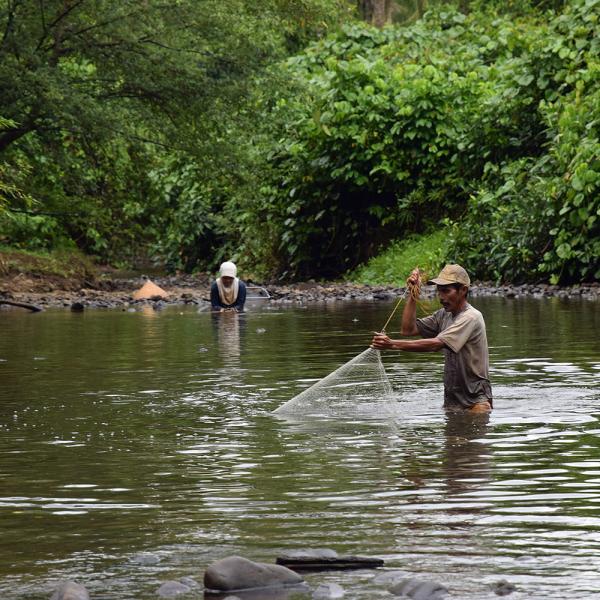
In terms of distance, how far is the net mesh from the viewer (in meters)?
12.1

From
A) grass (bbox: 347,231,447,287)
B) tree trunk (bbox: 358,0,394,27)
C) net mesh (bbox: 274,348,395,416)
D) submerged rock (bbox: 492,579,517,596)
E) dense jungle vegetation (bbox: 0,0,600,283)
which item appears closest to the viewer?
submerged rock (bbox: 492,579,517,596)

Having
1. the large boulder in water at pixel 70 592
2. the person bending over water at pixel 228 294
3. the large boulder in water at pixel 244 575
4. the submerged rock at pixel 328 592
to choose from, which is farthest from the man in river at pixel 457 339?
the person bending over water at pixel 228 294

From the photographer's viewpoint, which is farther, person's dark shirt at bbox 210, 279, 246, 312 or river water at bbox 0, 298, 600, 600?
person's dark shirt at bbox 210, 279, 246, 312

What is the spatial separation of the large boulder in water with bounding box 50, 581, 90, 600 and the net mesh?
5899 millimetres

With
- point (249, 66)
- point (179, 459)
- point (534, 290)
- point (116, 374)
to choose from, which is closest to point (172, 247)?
point (249, 66)

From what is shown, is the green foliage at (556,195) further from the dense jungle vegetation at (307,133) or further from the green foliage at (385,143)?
the green foliage at (385,143)

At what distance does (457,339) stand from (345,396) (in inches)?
88.3

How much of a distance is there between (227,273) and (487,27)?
20361 millimetres

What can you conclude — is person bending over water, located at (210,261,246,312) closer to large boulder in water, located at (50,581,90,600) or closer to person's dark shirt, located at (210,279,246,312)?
person's dark shirt, located at (210,279,246,312)

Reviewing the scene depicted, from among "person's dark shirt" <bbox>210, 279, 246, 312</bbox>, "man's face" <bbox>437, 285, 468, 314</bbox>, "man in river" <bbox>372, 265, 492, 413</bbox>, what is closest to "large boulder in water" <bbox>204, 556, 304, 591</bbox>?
"man in river" <bbox>372, 265, 492, 413</bbox>

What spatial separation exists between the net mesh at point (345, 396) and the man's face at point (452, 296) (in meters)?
0.72

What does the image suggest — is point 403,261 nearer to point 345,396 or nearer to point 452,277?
point 345,396

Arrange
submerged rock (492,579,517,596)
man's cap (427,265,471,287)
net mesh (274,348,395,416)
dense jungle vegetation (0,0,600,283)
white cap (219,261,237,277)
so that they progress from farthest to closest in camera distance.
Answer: dense jungle vegetation (0,0,600,283)
white cap (219,261,237,277)
net mesh (274,348,395,416)
man's cap (427,265,471,287)
submerged rock (492,579,517,596)

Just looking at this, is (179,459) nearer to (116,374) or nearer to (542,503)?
(542,503)
